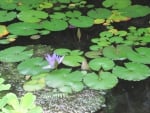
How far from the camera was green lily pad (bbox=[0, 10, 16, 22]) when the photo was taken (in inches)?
95.5

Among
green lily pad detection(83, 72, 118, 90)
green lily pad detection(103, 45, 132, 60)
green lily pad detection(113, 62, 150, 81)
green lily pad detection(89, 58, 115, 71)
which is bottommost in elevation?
green lily pad detection(83, 72, 118, 90)

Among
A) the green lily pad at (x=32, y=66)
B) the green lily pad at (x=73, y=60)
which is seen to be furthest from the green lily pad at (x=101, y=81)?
the green lily pad at (x=32, y=66)

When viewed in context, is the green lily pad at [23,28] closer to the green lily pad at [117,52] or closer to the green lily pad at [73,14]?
the green lily pad at [73,14]

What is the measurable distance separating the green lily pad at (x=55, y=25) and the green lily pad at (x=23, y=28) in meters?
0.05

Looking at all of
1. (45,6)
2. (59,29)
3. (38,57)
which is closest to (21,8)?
(45,6)

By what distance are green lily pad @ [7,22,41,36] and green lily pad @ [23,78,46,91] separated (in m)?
0.49

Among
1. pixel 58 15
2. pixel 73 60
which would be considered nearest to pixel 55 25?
pixel 58 15

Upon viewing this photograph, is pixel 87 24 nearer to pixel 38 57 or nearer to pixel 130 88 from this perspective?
pixel 38 57

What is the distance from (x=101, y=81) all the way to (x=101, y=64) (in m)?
0.15

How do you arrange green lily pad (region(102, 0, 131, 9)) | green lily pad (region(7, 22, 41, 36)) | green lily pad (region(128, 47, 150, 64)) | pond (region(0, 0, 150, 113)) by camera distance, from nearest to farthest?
1. pond (region(0, 0, 150, 113))
2. green lily pad (region(128, 47, 150, 64))
3. green lily pad (region(7, 22, 41, 36))
4. green lily pad (region(102, 0, 131, 9))

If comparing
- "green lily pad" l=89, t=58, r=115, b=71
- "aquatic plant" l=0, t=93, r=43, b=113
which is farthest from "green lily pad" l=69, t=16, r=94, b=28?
"aquatic plant" l=0, t=93, r=43, b=113

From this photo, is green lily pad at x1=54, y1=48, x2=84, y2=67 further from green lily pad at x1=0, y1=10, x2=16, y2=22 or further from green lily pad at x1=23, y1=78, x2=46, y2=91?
green lily pad at x1=0, y1=10, x2=16, y2=22

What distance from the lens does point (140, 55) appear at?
2023 mm

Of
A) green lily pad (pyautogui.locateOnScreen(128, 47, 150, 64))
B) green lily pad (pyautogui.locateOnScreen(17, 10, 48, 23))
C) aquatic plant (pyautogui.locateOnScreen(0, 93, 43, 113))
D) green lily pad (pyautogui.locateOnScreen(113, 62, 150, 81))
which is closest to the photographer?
aquatic plant (pyautogui.locateOnScreen(0, 93, 43, 113))
